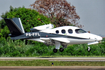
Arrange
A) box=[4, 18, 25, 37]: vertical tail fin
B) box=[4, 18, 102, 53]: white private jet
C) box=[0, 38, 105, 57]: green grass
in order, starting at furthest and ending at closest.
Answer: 1. box=[0, 38, 105, 57]: green grass
2. box=[4, 18, 25, 37]: vertical tail fin
3. box=[4, 18, 102, 53]: white private jet

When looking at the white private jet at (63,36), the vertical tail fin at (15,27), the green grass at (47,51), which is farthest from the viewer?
the green grass at (47,51)

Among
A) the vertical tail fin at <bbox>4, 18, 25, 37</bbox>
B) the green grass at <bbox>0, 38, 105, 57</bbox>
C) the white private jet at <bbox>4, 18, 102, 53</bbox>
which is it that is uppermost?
the vertical tail fin at <bbox>4, 18, 25, 37</bbox>

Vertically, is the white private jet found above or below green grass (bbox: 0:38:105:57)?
above

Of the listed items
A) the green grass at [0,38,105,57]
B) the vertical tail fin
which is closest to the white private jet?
the vertical tail fin

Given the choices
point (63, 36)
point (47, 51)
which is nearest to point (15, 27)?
point (47, 51)

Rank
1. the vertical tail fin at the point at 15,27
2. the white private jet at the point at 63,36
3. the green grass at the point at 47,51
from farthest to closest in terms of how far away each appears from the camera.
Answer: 1. the green grass at the point at 47,51
2. the vertical tail fin at the point at 15,27
3. the white private jet at the point at 63,36

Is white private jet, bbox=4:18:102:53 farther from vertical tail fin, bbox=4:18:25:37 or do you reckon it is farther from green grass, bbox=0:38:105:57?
green grass, bbox=0:38:105:57

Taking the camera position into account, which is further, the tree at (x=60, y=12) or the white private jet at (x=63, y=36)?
the tree at (x=60, y=12)

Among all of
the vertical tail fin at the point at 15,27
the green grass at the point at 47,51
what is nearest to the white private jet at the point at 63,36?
the vertical tail fin at the point at 15,27

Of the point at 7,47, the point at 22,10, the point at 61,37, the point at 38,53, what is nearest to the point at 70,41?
the point at 61,37

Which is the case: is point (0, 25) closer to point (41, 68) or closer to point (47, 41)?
point (47, 41)

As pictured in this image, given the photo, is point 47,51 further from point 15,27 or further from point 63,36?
point 15,27

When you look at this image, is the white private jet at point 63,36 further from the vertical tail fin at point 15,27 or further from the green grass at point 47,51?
the green grass at point 47,51

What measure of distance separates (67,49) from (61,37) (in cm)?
293
